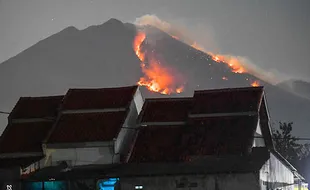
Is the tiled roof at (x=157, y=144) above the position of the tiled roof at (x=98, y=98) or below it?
below

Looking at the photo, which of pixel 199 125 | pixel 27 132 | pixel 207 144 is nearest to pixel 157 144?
pixel 199 125

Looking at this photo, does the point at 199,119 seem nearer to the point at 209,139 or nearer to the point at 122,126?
the point at 209,139

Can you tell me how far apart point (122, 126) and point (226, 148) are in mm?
6897

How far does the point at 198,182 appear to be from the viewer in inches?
1112

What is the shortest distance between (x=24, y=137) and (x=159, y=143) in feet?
31.3

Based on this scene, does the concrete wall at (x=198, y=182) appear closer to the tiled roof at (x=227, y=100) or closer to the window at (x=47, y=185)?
the window at (x=47, y=185)

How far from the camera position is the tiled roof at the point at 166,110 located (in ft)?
113

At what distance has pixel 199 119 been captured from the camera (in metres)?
33.1

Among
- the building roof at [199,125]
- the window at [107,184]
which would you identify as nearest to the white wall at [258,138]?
the building roof at [199,125]

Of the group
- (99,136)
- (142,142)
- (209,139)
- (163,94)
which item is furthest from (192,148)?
(163,94)

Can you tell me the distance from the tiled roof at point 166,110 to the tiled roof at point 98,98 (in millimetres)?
1424

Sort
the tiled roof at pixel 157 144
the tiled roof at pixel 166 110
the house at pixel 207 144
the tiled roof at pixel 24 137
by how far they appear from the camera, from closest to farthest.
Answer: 1. the house at pixel 207 144
2. the tiled roof at pixel 157 144
3. the tiled roof at pixel 166 110
4. the tiled roof at pixel 24 137

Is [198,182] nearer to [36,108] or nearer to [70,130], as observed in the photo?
[70,130]

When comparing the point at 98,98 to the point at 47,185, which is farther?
the point at 98,98
